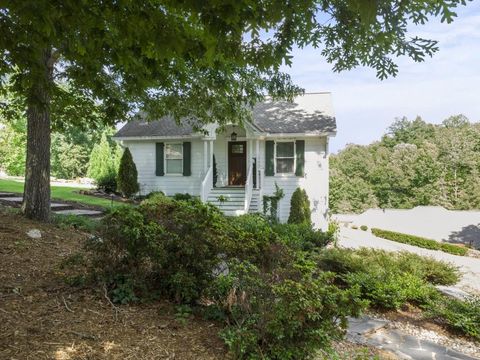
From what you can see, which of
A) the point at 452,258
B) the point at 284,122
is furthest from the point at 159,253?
the point at 452,258

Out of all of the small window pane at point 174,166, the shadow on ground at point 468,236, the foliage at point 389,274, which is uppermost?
the small window pane at point 174,166

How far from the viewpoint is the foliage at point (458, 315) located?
520 cm

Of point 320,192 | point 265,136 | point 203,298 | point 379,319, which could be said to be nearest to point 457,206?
point 320,192

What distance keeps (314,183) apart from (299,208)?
1.44m

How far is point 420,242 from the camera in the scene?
730 inches

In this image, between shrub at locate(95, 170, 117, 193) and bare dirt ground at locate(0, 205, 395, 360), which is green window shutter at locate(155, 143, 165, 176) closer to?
shrub at locate(95, 170, 117, 193)

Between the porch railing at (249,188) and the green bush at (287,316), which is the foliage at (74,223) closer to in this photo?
the green bush at (287,316)

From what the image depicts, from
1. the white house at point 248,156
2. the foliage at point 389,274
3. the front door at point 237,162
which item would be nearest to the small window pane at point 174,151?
the white house at point 248,156

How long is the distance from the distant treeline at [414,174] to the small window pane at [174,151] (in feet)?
63.2

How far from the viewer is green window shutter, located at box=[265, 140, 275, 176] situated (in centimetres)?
1468

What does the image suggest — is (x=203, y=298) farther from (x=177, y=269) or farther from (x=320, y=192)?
(x=320, y=192)

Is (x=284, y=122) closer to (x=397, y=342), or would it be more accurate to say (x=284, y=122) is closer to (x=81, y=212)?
(x=81, y=212)

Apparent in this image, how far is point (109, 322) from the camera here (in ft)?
11.0

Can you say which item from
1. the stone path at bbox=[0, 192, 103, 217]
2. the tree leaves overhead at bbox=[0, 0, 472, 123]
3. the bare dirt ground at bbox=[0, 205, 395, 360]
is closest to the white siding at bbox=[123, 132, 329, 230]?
the stone path at bbox=[0, 192, 103, 217]
